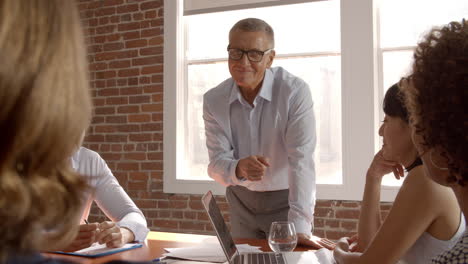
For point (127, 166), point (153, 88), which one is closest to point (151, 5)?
point (153, 88)

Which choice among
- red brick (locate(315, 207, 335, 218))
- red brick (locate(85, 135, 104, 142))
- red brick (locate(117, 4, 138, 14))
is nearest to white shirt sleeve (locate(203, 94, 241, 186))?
red brick (locate(315, 207, 335, 218))

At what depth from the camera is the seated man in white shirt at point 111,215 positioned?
1.83 meters

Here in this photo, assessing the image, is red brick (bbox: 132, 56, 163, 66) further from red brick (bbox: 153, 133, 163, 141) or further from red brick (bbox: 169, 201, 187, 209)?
red brick (bbox: 169, 201, 187, 209)

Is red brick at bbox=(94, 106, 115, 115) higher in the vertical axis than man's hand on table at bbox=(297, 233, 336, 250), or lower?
higher

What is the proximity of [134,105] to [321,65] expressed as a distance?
5.84 ft

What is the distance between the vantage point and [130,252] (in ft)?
6.18

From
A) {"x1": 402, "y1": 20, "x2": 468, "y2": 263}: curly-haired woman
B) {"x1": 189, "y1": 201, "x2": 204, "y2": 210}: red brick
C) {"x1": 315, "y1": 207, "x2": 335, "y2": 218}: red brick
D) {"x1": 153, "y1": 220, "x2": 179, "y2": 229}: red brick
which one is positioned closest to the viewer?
{"x1": 402, "y1": 20, "x2": 468, "y2": 263}: curly-haired woman

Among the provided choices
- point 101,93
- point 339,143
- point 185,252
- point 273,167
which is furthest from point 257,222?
point 101,93

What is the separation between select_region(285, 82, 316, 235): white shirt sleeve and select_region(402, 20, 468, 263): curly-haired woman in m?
1.11

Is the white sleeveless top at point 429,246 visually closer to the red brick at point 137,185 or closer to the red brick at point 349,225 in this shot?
the red brick at point 349,225

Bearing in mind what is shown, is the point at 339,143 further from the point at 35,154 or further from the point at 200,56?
the point at 35,154

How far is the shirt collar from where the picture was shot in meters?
2.72

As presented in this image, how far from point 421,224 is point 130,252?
3.52ft

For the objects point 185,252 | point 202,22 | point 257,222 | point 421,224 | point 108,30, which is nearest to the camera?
point 421,224
